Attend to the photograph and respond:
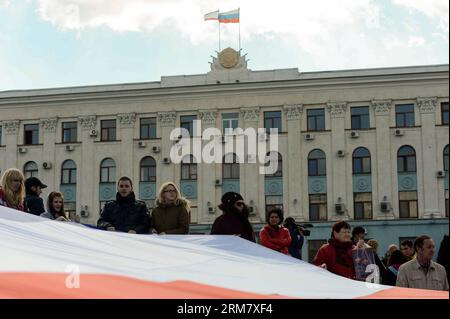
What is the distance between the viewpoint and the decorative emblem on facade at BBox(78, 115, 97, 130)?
127ft

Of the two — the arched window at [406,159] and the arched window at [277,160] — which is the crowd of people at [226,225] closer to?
the arched window at [406,159]

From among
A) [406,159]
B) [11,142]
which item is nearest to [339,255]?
[406,159]

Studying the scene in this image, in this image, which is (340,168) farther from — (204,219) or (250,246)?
(250,246)

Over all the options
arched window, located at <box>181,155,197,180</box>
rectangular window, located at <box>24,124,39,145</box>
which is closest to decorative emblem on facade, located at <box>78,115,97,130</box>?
rectangular window, located at <box>24,124,39,145</box>

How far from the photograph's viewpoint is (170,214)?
310 inches

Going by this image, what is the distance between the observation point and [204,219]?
1438 inches

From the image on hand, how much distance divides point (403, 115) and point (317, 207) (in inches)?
240

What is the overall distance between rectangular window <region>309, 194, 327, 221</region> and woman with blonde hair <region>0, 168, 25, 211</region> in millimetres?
29632

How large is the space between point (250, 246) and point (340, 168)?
1192 inches

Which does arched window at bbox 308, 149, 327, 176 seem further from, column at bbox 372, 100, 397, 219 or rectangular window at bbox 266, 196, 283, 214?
column at bbox 372, 100, 397, 219

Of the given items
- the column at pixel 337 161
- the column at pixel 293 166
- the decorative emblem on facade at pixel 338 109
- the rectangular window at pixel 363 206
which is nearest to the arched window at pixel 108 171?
the column at pixel 293 166

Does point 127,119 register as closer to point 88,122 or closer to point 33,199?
point 88,122

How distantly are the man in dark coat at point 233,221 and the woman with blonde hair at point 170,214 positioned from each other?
34cm
